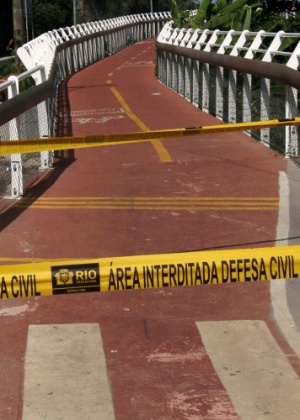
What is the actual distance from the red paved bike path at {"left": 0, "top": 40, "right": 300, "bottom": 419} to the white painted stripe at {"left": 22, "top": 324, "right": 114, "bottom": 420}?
0.21ft

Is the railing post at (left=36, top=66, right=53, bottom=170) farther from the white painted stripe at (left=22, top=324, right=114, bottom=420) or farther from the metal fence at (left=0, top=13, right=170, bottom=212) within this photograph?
the white painted stripe at (left=22, top=324, right=114, bottom=420)

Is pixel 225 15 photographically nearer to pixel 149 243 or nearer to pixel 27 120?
pixel 27 120

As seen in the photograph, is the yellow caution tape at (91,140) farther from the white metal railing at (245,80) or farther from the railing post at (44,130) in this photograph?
the railing post at (44,130)

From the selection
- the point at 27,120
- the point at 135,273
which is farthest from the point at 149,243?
the point at 135,273

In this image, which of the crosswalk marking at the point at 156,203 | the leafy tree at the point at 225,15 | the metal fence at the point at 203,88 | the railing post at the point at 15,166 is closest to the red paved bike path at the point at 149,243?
the crosswalk marking at the point at 156,203

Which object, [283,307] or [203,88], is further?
[203,88]

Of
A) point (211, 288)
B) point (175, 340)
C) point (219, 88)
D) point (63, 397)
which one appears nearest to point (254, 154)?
point (219, 88)

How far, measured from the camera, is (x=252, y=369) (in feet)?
22.0

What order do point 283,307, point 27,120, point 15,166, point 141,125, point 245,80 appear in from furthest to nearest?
point 141,125 < point 245,80 < point 27,120 < point 15,166 < point 283,307

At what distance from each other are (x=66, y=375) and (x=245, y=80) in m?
13.0

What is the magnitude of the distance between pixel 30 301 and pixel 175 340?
152cm

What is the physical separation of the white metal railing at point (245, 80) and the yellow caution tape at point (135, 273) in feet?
32.0

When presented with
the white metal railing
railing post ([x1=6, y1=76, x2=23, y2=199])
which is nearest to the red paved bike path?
railing post ([x1=6, y1=76, x2=23, y2=199])

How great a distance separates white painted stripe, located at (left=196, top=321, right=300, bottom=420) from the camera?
6.09 meters
